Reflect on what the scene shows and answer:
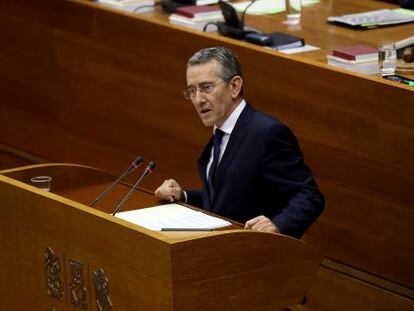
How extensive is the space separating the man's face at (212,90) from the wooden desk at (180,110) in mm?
489

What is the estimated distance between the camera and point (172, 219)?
2289 millimetres

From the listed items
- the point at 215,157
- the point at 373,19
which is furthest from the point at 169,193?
the point at 373,19

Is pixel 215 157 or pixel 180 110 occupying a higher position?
pixel 215 157

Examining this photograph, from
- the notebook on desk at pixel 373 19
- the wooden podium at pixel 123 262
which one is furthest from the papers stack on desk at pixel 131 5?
the wooden podium at pixel 123 262

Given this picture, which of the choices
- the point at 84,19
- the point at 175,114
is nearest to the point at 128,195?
the point at 175,114

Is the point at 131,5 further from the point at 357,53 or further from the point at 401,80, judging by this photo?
the point at 401,80

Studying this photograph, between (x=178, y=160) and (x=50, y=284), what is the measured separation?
1054 mm

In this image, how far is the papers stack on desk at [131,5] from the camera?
349 centimetres

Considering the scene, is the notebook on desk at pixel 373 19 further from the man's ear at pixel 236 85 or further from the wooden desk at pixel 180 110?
the man's ear at pixel 236 85

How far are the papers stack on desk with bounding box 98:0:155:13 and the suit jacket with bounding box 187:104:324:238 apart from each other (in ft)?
3.79

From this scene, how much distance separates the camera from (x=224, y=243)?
2.06 m

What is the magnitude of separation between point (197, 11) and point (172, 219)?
1.21 meters

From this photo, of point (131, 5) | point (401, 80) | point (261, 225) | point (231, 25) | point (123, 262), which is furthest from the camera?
point (131, 5)

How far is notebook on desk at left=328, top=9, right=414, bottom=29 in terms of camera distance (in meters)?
3.30
